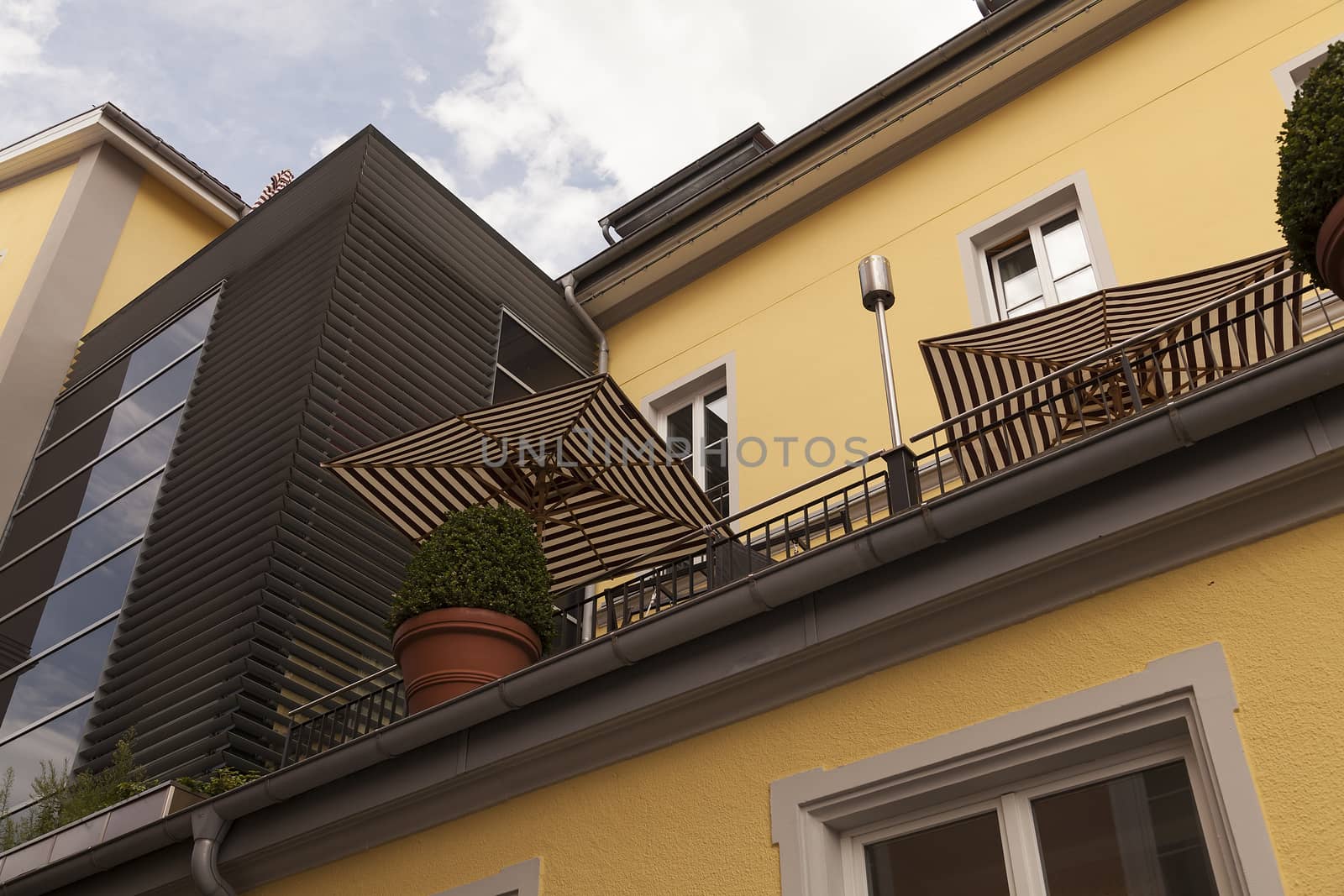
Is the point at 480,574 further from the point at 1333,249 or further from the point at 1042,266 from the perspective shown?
the point at 1042,266

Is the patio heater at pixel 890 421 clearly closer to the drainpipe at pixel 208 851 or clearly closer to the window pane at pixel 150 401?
the drainpipe at pixel 208 851

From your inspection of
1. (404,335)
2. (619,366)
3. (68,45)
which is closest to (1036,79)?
(619,366)

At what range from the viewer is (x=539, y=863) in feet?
18.6

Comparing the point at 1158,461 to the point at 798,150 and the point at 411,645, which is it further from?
the point at 798,150

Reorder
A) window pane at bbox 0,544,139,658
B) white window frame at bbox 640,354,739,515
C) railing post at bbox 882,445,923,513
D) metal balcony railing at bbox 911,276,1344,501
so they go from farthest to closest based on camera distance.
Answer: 1. white window frame at bbox 640,354,739,515
2. window pane at bbox 0,544,139,658
3. metal balcony railing at bbox 911,276,1344,501
4. railing post at bbox 882,445,923,513

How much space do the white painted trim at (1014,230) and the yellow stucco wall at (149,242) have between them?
9983 millimetres

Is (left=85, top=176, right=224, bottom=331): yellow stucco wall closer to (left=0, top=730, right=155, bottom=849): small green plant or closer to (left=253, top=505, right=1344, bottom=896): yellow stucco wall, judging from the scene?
(left=0, top=730, right=155, bottom=849): small green plant

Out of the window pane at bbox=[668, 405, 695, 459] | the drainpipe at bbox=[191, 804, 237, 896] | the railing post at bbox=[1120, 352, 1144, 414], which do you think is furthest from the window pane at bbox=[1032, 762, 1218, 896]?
the window pane at bbox=[668, 405, 695, 459]

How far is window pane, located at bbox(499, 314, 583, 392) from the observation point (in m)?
11.8

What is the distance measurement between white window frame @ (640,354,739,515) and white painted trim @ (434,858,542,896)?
A: 539 cm

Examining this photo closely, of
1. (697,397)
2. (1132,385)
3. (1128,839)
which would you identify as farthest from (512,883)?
(697,397)

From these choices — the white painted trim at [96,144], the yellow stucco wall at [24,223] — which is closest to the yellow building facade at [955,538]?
the white painted trim at [96,144]

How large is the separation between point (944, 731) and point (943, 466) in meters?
4.34

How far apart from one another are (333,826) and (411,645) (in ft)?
3.32
